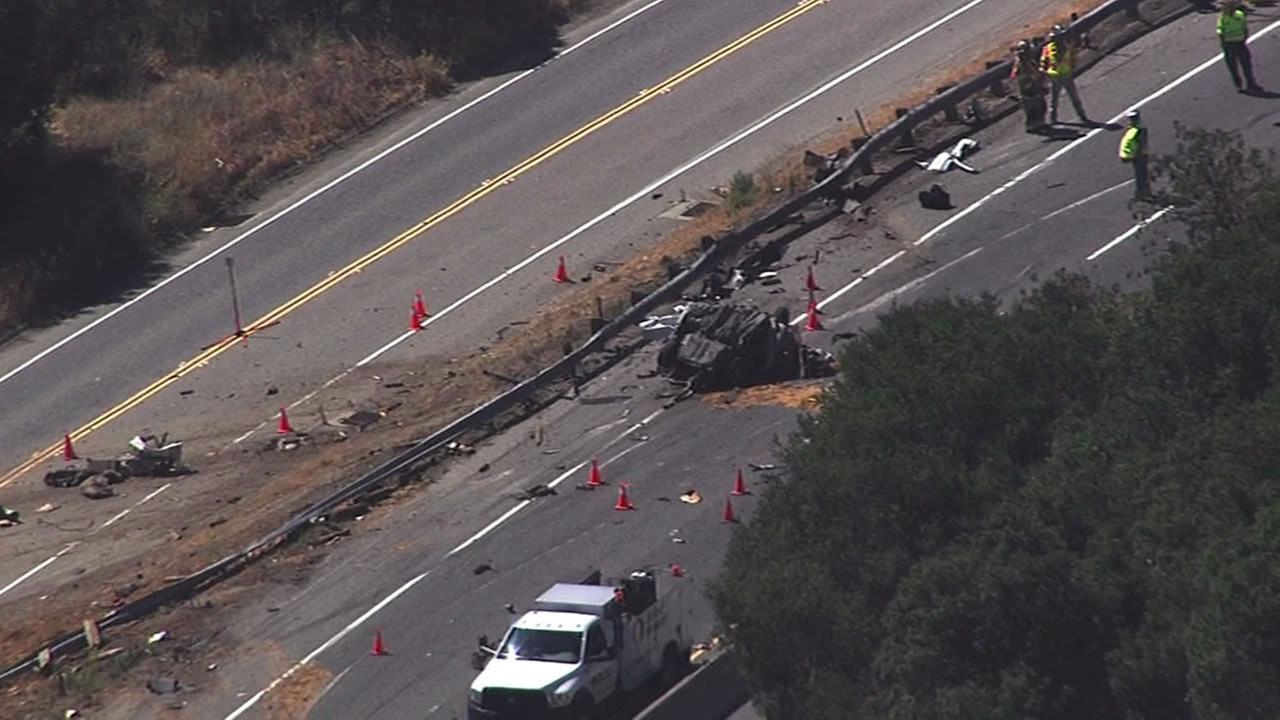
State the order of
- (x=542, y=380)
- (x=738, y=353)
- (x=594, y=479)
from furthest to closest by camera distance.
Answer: (x=542, y=380)
(x=738, y=353)
(x=594, y=479)

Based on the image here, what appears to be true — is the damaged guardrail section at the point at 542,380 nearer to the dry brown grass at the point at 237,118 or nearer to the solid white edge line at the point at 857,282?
the solid white edge line at the point at 857,282


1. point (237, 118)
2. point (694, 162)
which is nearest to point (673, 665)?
point (694, 162)

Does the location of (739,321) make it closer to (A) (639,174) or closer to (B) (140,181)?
(A) (639,174)

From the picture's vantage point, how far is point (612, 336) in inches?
1355

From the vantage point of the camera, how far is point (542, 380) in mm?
33156

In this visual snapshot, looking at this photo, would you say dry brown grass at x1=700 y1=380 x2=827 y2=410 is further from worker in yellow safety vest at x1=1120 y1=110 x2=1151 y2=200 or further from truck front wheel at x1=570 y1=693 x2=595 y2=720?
truck front wheel at x1=570 y1=693 x2=595 y2=720

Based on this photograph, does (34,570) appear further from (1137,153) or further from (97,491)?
(1137,153)

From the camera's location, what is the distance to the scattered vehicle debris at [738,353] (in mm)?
32281

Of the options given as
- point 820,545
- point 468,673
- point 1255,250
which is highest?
point 1255,250

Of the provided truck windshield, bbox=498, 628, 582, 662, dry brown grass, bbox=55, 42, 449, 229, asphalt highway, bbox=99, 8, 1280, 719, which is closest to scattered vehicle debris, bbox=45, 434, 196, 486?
asphalt highway, bbox=99, 8, 1280, 719

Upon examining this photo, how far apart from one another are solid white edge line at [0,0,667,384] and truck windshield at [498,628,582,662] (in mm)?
15707

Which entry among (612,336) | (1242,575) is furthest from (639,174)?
(1242,575)

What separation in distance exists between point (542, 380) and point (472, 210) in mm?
8046

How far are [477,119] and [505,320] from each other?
313 inches
